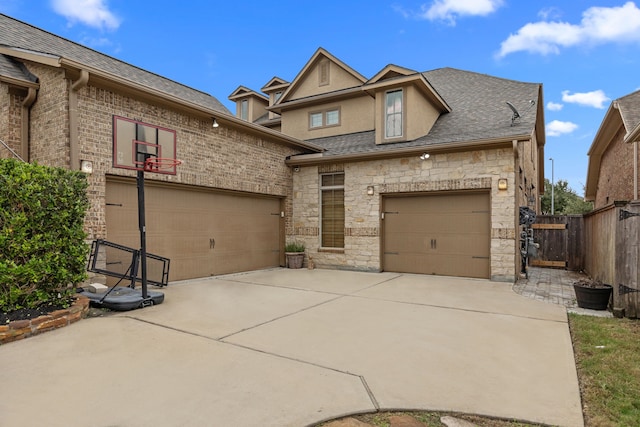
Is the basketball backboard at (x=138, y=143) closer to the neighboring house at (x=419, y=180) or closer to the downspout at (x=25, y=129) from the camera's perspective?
the downspout at (x=25, y=129)

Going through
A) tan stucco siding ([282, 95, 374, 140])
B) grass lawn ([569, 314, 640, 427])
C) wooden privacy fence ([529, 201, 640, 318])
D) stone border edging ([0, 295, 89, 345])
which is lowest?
grass lawn ([569, 314, 640, 427])

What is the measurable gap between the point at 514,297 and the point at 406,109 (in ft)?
19.7

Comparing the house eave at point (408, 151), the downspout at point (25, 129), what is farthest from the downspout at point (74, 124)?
the house eave at point (408, 151)

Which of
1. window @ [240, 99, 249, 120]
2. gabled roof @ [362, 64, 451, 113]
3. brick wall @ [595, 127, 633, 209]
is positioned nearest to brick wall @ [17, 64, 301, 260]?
gabled roof @ [362, 64, 451, 113]

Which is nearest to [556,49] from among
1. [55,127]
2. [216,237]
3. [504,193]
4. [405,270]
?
[504,193]

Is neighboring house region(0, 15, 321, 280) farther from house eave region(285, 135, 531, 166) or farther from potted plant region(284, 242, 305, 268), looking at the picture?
house eave region(285, 135, 531, 166)

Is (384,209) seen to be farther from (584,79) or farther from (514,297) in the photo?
(584,79)

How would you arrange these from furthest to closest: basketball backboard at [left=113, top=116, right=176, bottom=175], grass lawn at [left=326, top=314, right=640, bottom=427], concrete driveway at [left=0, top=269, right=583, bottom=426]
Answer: basketball backboard at [left=113, top=116, right=176, bottom=175] → concrete driveway at [left=0, top=269, right=583, bottom=426] → grass lawn at [left=326, top=314, right=640, bottom=427]

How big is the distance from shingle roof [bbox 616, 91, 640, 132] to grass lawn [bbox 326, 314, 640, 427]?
19.5 feet

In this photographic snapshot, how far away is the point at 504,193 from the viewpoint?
28.8 ft

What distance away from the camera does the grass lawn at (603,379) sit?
2.58 m

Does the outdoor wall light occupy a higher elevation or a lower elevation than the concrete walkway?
higher

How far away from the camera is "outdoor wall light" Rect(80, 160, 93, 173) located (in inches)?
253

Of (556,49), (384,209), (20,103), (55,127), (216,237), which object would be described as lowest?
(216,237)
